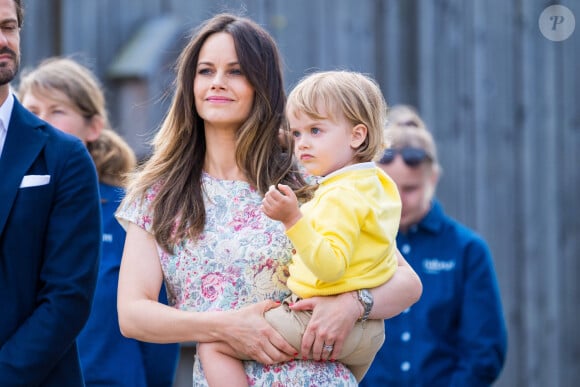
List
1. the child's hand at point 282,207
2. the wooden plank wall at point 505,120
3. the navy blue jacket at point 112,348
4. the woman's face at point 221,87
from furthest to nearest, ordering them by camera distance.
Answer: the wooden plank wall at point 505,120 → the navy blue jacket at point 112,348 → the woman's face at point 221,87 → the child's hand at point 282,207

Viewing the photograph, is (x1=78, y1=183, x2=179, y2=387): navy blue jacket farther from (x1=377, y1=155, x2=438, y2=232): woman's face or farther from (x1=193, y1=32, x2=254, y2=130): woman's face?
(x1=377, y1=155, x2=438, y2=232): woman's face

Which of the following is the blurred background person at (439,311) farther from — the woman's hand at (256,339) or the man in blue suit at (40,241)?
the man in blue suit at (40,241)

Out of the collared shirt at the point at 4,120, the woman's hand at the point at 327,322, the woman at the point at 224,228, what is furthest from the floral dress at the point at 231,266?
the collared shirt at the point at 4,120

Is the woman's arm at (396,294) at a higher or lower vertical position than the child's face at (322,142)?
lower

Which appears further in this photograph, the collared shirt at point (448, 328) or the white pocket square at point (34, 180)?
the collared shirt at point (448, 328)

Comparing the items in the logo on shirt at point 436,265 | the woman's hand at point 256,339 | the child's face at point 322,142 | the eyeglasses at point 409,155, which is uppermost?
the child's face at point 322,142

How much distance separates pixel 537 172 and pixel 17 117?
14.3 ft

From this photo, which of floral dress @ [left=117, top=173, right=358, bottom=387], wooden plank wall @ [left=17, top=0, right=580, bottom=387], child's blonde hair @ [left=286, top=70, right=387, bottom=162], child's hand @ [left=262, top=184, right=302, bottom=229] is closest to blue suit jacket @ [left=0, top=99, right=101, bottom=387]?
floral dress @ [left=117, top=173, right=358, bottom=387]

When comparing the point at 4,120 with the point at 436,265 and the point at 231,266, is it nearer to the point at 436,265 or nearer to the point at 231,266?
the point at 231,266

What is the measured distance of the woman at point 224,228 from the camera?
285 centimetres

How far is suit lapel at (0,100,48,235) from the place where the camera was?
2717 millimetres

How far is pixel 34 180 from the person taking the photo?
109 inches

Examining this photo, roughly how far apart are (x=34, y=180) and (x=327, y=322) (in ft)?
2.94

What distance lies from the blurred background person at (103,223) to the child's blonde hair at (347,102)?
42.4 inches
